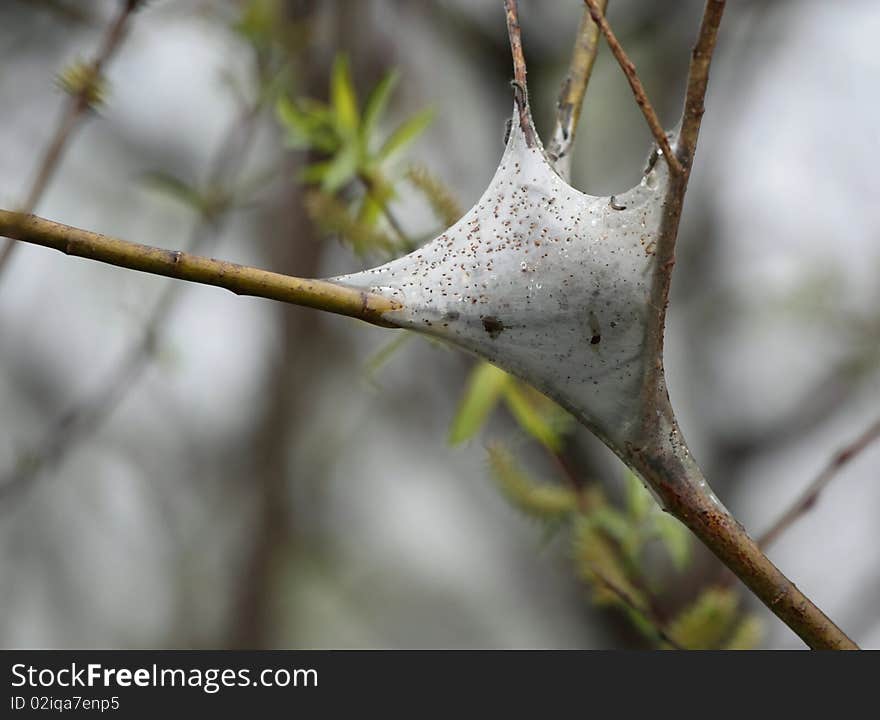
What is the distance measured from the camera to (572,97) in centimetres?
123

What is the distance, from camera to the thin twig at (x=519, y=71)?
0.99 m

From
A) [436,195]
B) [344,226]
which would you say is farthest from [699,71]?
[344,226]

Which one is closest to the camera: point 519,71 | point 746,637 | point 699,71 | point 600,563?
A: point 699,71

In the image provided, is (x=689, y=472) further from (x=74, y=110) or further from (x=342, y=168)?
(x=74, y=110)

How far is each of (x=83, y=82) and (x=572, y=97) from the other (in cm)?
70

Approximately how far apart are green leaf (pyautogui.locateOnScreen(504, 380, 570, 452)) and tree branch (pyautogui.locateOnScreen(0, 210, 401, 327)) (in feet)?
2.67

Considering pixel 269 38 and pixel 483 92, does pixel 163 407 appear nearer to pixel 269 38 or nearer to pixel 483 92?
pixel 483 92

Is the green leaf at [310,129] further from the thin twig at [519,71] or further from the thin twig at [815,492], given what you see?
the thin twig at [815,492]

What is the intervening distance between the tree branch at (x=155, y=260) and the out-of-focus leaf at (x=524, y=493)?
743mm

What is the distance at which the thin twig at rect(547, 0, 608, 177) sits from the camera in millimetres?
1227

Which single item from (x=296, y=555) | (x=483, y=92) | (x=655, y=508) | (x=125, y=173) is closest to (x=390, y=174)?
(x=655, y=508)

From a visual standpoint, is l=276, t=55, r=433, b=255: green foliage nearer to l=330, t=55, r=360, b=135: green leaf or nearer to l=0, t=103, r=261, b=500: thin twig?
l=330, t=55, r=360, b=135: green leaf

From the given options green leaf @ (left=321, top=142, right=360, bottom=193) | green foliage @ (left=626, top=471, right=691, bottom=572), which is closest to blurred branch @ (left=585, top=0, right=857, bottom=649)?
green foliage @ (left=626, top=471, right=691, bottom=572)

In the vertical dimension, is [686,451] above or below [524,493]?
below
